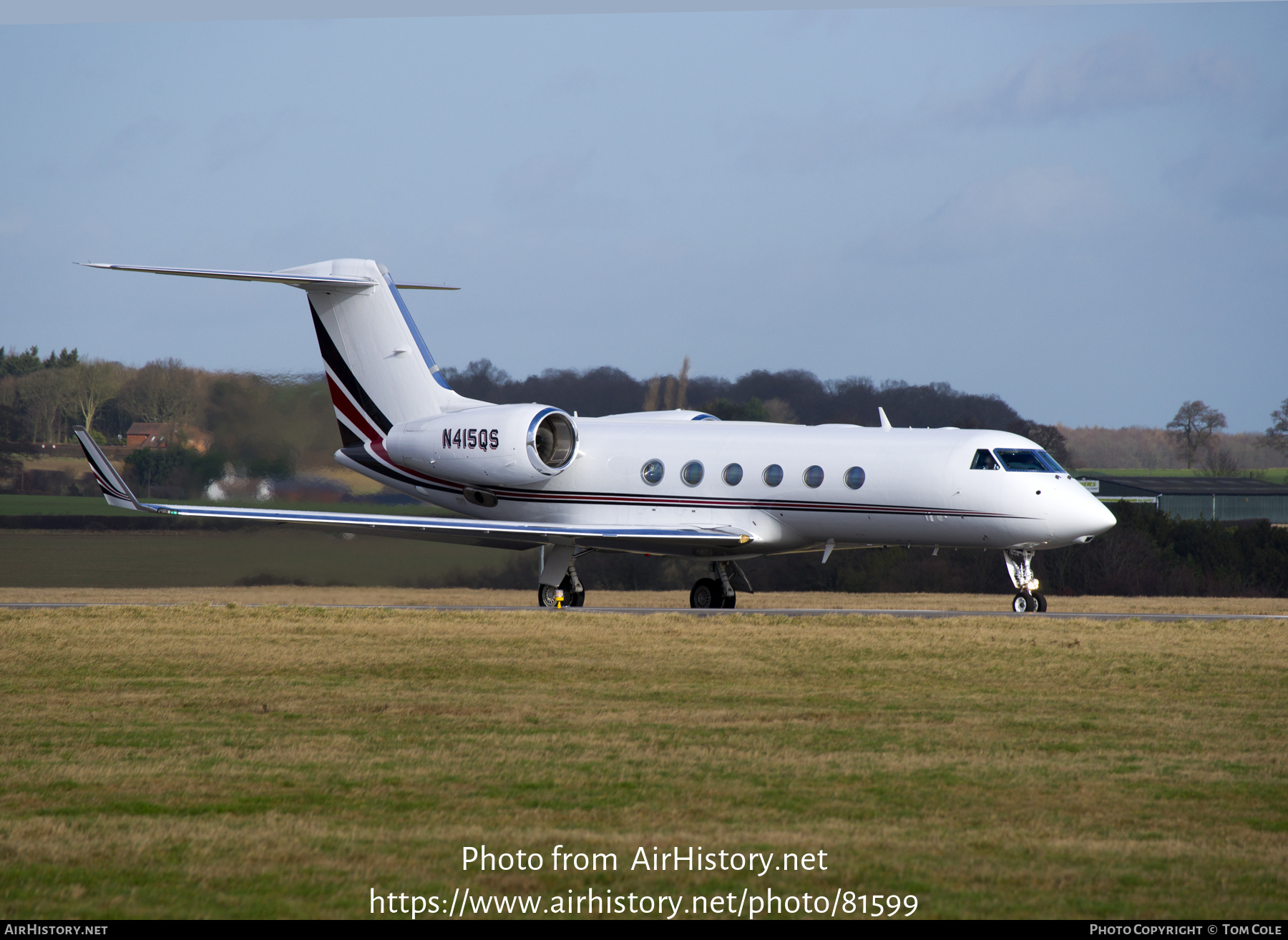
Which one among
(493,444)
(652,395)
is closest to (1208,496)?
(652,395)

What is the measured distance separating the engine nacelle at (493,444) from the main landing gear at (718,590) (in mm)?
3239

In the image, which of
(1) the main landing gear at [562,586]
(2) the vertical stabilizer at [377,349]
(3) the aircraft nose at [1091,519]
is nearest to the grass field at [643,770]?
(3) the aircraft nose at [1091,519]

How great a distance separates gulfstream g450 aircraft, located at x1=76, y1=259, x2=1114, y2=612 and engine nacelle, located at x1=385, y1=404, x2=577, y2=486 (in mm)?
33

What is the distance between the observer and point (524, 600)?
94.3 feet

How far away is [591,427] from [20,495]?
635 inches

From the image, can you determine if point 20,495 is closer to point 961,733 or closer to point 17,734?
point 17,734

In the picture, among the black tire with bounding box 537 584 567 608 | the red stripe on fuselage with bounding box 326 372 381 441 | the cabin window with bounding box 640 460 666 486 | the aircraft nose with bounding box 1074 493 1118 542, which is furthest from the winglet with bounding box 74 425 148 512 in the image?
the aircraft nose with bounding box 1074 493 1118 542

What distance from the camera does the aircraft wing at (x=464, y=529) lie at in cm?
2253

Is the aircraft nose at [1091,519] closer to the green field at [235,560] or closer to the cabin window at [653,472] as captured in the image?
the cabin window at [653,472]

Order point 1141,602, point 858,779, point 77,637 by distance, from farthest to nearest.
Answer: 1. point 1141,602
2. point 77,637
3. point 858,779

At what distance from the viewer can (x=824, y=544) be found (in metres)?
23.6

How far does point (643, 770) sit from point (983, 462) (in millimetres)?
13505

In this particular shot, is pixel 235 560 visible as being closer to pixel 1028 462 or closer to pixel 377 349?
pixel 377 349
